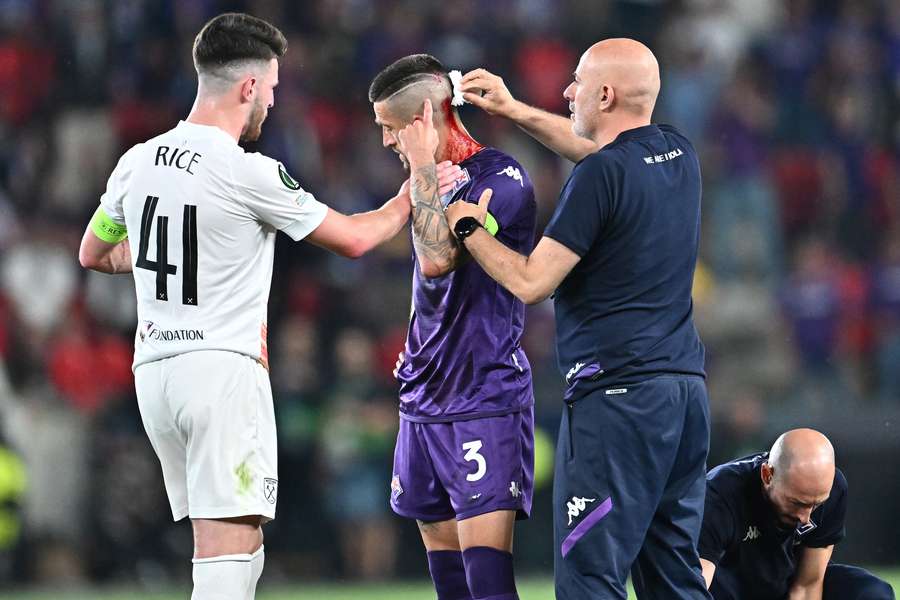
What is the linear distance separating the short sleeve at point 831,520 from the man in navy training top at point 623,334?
1.34 m

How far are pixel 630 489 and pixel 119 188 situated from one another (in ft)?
7.30

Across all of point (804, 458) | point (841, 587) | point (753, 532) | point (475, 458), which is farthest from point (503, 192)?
point (841, 587)

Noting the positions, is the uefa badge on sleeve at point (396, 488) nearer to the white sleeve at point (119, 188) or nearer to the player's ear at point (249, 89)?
the white sleeve at point (119, 188)

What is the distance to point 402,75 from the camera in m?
5.73

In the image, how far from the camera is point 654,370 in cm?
522

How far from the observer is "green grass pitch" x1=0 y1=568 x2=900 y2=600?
10.2 m

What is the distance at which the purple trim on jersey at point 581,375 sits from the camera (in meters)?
5.24

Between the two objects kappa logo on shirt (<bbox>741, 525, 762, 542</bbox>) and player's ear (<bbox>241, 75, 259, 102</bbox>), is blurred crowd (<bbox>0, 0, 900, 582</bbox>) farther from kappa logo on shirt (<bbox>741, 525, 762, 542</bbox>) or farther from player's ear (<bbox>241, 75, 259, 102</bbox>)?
player's ear (<bbox>241, 75, 259, 102</bbox>)

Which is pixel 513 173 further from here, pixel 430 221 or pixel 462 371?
pixel 462 371

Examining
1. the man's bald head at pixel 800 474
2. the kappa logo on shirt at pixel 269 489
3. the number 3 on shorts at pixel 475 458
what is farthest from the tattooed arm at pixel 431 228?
the man's bald head at pixel 800 474

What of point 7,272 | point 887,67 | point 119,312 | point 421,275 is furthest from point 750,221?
point 421,275

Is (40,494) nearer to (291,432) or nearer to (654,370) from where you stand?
(291,432)

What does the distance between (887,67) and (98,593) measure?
31.0 ft

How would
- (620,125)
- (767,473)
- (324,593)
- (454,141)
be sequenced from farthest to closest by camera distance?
(324,593)
(767,473)
(454,141)
(620,125)
